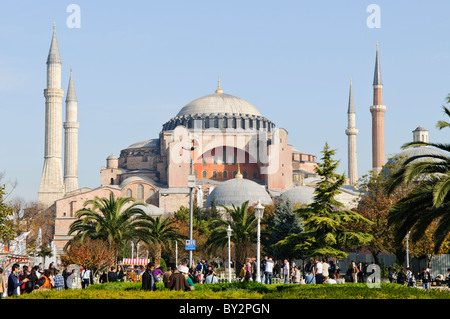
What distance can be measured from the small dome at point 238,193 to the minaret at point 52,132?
1494cm

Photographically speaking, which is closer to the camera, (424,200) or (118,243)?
(424,200)

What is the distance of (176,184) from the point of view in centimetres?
6919

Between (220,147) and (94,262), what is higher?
(220,147)

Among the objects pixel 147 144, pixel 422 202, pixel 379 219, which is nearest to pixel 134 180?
pixel 147 144

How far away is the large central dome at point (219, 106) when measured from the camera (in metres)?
79.6

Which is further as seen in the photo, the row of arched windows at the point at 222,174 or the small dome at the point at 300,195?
the row of arched windows at the point at 222,174

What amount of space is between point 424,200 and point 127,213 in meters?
13.5

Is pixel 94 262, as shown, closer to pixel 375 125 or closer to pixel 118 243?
pixel 118 243

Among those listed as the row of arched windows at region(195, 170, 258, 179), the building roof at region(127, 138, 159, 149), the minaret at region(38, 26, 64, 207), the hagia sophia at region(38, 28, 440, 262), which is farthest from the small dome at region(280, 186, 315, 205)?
the minaret at region(38, 26, 64, 207)

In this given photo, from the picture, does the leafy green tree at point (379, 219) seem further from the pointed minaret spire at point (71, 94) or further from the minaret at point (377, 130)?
the pointed minaret spire at point (71, 94)

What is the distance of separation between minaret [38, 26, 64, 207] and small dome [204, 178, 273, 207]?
14.9 metres

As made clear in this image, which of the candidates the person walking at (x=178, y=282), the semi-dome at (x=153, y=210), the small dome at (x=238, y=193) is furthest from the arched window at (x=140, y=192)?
the person walking at (x=178, y=282)

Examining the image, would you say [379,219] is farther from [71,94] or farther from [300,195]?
[71,94]

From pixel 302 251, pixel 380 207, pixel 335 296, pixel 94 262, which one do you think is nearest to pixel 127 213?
pixel 94 262
